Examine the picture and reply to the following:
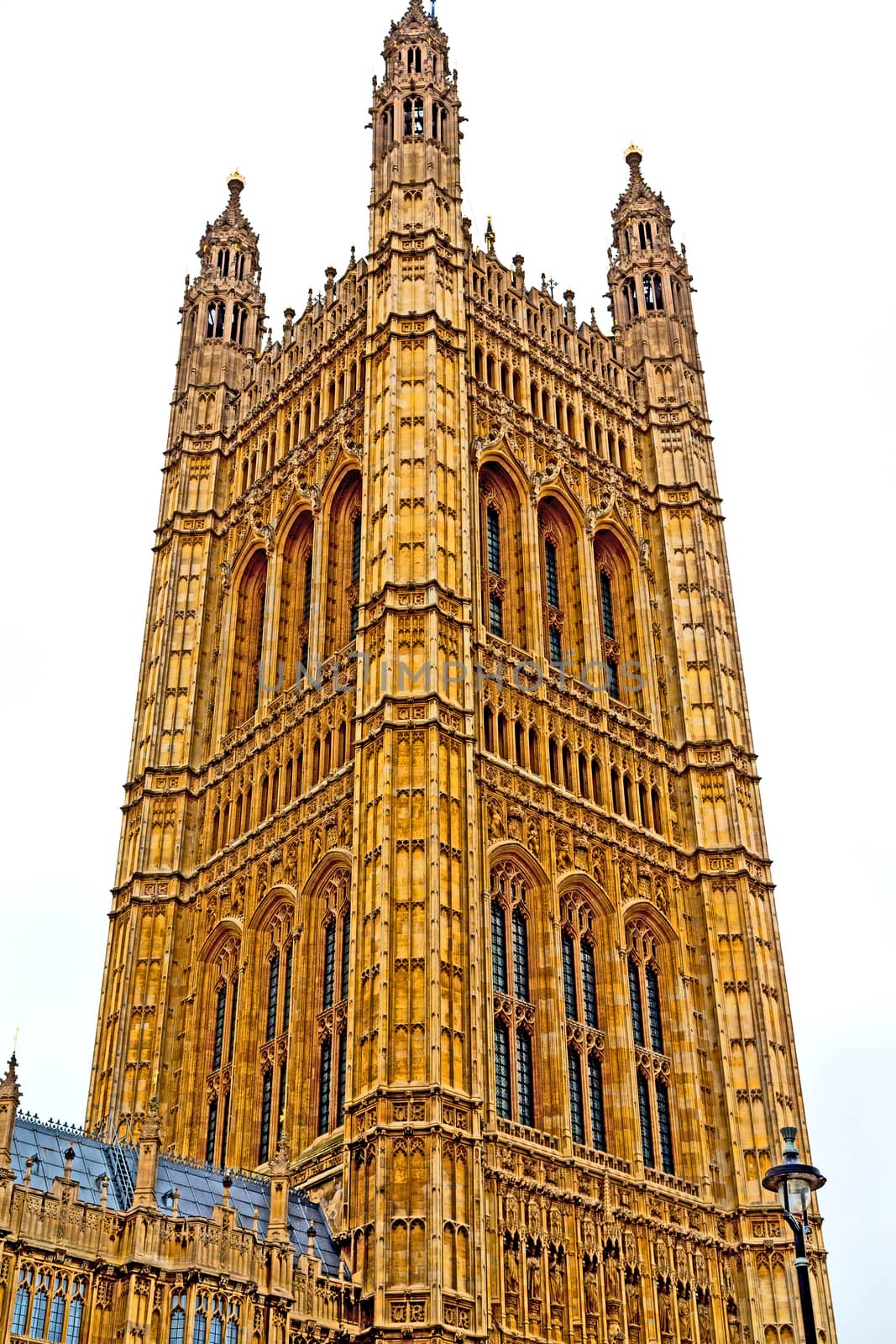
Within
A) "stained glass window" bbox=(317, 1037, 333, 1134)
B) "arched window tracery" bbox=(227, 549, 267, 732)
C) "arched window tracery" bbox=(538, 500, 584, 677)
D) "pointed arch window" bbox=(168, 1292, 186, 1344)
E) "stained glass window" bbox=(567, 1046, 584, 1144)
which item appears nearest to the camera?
"pointed arch window" bbox=(168, 1292, 186, 1344)

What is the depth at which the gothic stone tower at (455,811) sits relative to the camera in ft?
105

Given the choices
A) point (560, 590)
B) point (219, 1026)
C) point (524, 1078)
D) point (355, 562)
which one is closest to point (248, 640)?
point (355, 562)

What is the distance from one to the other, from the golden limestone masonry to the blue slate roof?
11 cm

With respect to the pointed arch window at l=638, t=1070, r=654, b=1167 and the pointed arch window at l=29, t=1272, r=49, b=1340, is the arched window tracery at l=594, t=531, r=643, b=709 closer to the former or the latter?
the pointed arch window at l=638, t=1070, r=654, b=1167

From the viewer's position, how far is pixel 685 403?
5016cm

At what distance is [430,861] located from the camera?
33031 millimetres

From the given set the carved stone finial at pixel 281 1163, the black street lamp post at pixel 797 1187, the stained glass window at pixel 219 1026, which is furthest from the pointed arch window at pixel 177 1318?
the black street lamp post at pixel 797 1187

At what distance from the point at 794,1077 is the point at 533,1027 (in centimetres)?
787

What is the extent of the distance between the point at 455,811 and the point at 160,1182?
9.67 metres

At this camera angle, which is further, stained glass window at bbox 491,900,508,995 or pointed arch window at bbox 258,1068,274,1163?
pointed arch window at bbox 258,1068,274,1163

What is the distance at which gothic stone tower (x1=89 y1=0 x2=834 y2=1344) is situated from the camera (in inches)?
1254

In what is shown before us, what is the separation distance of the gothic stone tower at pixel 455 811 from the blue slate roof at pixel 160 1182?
26.1 inches

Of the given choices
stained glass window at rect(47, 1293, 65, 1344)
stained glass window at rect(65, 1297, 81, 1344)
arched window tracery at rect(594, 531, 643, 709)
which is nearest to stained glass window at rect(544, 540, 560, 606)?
arched window tracery at rect(594, 531, 643, 709)

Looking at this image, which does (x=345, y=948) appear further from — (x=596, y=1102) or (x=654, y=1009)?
(x=654, y=1009)
